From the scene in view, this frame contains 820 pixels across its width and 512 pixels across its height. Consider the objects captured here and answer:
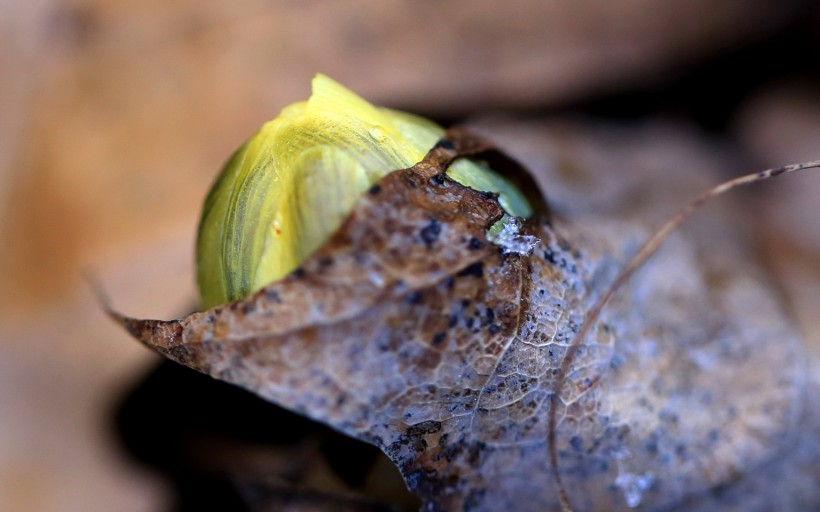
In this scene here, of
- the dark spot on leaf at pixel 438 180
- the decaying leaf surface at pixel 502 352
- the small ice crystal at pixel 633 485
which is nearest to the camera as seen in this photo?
the decaying leaf surface at pixel 502 352

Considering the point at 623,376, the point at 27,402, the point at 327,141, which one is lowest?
the point at 27,402

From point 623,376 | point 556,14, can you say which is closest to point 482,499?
point 623,376

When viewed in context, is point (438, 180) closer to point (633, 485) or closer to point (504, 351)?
point (504, 351)

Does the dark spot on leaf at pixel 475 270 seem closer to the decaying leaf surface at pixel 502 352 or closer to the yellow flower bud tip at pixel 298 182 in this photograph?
the decaying leaf surface at pixel 502 352

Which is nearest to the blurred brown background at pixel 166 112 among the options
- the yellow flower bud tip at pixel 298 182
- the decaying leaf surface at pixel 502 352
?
A: the decaying leaf surface at pixel 502 352

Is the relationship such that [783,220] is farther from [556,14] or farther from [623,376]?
[623,376]

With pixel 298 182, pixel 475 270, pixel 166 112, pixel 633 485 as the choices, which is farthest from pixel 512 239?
pixel 166 112

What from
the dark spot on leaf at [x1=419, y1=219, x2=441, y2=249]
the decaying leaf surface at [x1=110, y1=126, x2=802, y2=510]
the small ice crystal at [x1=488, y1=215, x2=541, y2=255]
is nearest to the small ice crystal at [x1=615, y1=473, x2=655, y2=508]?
the decaying leaf surface at [x1=110, y1=126, x2=802, y2=510]
